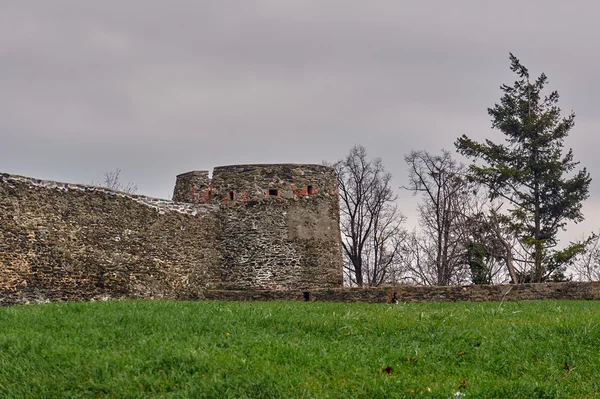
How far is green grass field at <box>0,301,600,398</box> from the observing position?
7895 mm

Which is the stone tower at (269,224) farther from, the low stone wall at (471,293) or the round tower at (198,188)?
the low stone wall at (471,293)

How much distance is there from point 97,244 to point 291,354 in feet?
33.5

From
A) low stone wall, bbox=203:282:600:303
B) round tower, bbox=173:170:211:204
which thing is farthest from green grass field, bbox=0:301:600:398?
round tower, bbox=173:170:211:204

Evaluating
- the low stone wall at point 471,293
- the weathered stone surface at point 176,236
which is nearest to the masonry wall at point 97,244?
the weathered stone surface at point 176,236

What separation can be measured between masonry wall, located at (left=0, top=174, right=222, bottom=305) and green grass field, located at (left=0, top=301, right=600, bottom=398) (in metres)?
4.42

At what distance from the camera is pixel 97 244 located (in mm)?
17984

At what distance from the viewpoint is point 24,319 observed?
36.9ft

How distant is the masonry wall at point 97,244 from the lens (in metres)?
16.2

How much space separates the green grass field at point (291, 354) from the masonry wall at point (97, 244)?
442 centimetres

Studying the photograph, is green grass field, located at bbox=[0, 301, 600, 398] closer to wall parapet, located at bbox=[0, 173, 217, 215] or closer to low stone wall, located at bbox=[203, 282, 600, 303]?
wall parapet, located at bbox=[0, 173, 217, 215]

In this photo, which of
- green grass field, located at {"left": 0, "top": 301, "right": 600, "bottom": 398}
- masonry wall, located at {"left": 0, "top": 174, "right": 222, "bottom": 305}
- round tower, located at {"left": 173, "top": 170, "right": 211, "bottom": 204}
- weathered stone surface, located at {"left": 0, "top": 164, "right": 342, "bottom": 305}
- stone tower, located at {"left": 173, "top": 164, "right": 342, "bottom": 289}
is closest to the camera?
green grass field, located at {"left": 0, "top": 301, "right": 600, "bottom": 398}

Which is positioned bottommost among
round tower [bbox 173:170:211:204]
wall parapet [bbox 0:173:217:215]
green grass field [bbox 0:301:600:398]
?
green grass field [bbox 0:301:600:398]

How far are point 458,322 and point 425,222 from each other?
24.8m

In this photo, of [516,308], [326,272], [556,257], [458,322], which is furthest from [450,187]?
[458,322]
